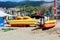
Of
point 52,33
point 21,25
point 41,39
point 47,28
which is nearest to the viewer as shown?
point 41,39

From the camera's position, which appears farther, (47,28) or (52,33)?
(47,28)

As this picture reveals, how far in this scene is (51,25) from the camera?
677 inches

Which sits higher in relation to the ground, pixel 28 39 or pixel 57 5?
pixel 57 5

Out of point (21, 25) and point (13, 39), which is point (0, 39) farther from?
point (21, 25)

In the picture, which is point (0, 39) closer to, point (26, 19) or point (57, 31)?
point (57, 31)

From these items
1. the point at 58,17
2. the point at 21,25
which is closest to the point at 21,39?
the point at 58,17

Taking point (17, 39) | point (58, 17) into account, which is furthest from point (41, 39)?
point (58, 17)

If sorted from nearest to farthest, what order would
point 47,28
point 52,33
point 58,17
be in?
point 52,33, point 47,28, point 58,17

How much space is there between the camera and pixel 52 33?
15.2 metres

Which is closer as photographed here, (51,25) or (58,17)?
(51,25)

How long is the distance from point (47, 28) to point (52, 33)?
194 cm

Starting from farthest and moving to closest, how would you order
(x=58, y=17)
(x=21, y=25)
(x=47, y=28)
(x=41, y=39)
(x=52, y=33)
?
(x=21, y=25) → (x=58, y=17) → (x=47, y=28) → (x=52, y=33) → (x=41, y=39)

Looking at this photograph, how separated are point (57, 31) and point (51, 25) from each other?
5.89 feet

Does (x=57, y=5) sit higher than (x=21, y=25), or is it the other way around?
Result: (x=57, y=5)
